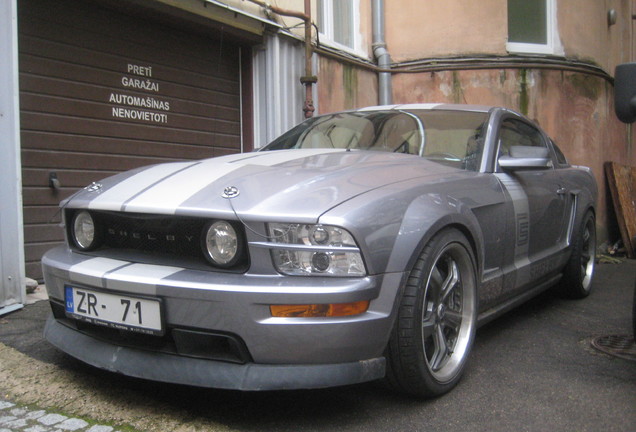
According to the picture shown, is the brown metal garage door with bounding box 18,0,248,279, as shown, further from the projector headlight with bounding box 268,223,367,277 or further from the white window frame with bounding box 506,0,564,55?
the white window frame with bounding box 506,0,564,55

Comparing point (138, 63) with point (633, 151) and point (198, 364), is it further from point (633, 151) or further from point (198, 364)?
point (633, 151)

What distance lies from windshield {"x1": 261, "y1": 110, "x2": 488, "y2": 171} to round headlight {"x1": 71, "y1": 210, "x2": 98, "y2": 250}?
4.82ft

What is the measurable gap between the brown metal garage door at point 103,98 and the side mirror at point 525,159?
346 centimetres

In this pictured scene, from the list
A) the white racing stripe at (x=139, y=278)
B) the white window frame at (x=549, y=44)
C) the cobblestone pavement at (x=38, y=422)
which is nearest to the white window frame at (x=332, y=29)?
the white window frame at (x=549, y=44)

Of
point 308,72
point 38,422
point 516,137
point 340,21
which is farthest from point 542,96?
point 38,422

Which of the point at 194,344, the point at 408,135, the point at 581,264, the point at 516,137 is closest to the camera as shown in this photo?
the point at 194,344

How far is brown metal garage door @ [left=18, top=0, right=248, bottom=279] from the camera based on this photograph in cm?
477

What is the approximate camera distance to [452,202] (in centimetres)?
274

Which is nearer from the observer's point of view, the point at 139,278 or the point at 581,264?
the point at 139,278

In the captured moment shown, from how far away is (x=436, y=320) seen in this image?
2.69m

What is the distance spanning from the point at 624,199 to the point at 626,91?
284 inches

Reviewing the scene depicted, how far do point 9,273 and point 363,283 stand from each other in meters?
2.73

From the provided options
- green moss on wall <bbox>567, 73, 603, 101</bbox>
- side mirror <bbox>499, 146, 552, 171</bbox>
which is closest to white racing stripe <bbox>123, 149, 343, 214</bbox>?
side mirror <bbox>499, 146, 552, 171</bbox>

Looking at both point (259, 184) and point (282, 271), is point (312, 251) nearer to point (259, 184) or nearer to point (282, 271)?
point (282, 271)
